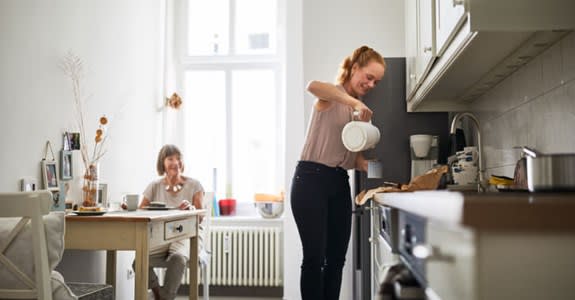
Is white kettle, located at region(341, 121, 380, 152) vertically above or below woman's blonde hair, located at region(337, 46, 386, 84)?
below

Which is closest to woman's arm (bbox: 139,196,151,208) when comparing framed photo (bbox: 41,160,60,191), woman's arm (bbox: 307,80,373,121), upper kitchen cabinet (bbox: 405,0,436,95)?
framed photo (bbox: 41,160,60,191)

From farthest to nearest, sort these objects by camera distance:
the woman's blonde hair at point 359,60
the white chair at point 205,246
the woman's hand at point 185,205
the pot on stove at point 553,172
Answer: the white chair at point 205,246
the woman's hand at point 185,205
the woman's blonde hair at point 359,60
the pot on stove at point 553,172

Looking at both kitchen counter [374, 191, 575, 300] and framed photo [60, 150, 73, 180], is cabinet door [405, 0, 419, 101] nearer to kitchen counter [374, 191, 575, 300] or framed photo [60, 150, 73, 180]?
framed photo [60, 150, 73, 180]

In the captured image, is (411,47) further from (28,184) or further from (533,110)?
(28,184)

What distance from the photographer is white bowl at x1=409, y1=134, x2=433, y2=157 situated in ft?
9.87

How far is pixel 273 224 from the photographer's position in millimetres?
4602

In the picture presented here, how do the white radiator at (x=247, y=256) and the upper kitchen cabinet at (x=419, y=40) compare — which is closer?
the upper kitchen cabinet at (x=419, y=40)

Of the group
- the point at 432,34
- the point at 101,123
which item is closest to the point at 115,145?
the point at 101,123

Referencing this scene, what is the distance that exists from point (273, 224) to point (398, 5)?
1920mm

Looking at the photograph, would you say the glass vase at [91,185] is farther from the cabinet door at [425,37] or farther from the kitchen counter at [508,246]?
the kitchen counter at [508,246]

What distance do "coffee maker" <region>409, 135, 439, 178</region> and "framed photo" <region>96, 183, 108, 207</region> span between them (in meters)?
1.89

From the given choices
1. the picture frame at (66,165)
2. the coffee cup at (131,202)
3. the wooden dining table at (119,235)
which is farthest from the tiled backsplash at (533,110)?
the picture frame at (66,165)

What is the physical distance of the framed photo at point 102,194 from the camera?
11.8ft

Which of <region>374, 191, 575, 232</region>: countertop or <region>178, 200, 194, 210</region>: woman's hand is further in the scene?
<region>178, 200, 194, 210</region>: woman's hand
